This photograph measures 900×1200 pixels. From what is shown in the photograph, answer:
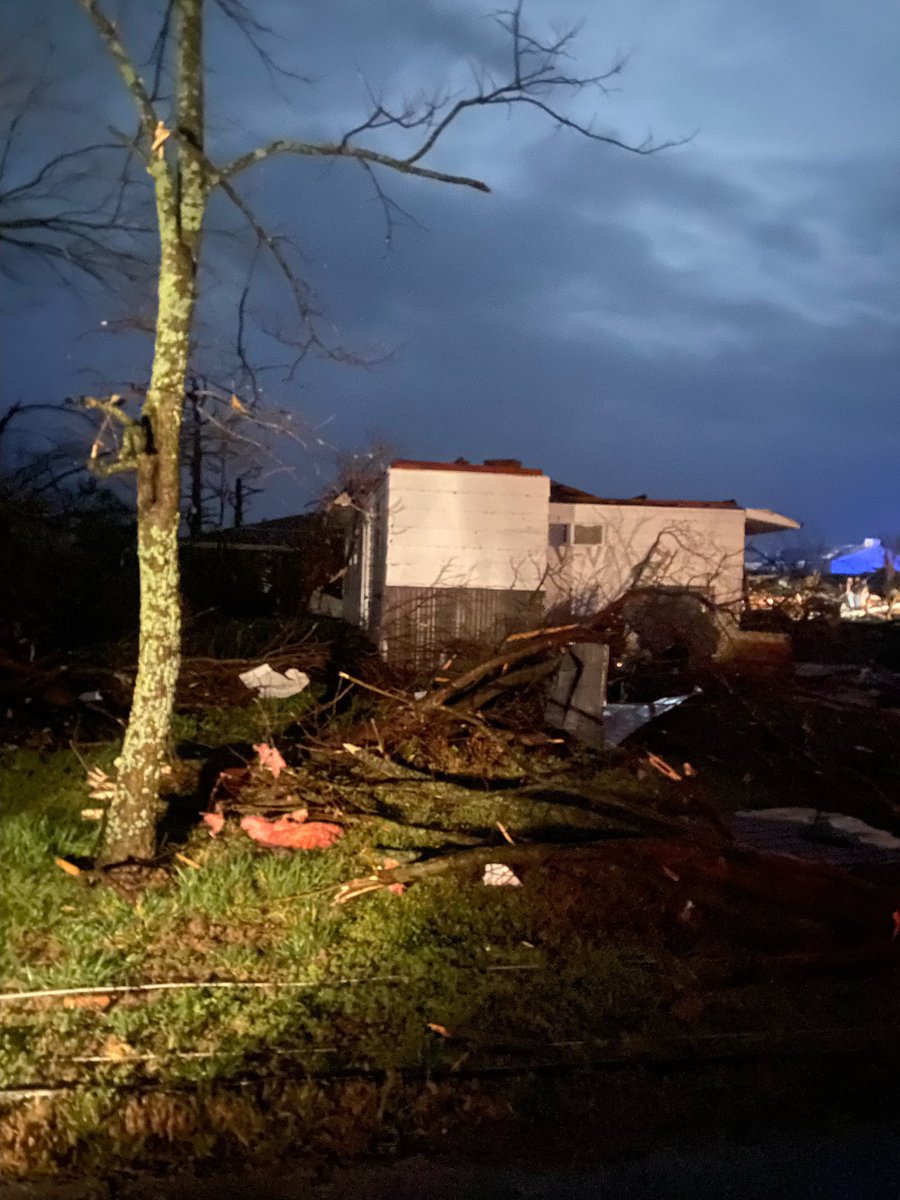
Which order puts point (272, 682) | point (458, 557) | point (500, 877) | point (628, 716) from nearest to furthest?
point (500, 877) → point (628, 716) → point (272, 682) → point (458, 557)

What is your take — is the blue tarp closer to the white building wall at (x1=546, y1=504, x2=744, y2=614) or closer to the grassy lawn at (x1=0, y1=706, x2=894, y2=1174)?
the white building wall at (x1=546, y1=504, x2=744, y2=614)

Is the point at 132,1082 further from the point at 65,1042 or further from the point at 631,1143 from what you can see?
the point at 631,1143

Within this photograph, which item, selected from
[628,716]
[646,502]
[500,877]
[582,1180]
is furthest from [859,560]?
[582,1180]

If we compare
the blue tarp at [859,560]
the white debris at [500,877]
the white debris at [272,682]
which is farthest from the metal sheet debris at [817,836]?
the blue tarp at [859,560]

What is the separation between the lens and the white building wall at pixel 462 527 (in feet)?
46.9

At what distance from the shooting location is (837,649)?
2020cm

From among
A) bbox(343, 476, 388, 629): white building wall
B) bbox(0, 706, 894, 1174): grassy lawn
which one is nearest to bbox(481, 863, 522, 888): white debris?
bbox(0, 706, 894, 1174): grassy lawn

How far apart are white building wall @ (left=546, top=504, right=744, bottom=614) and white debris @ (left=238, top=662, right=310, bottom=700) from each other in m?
6.53

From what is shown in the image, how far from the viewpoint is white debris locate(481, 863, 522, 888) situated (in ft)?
21.2

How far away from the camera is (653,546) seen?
17.3 metres

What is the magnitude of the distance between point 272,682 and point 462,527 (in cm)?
391

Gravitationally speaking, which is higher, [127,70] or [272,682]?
[127,70]

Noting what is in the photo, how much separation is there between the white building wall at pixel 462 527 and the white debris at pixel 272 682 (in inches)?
112

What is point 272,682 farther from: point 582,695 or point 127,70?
point 127,70
